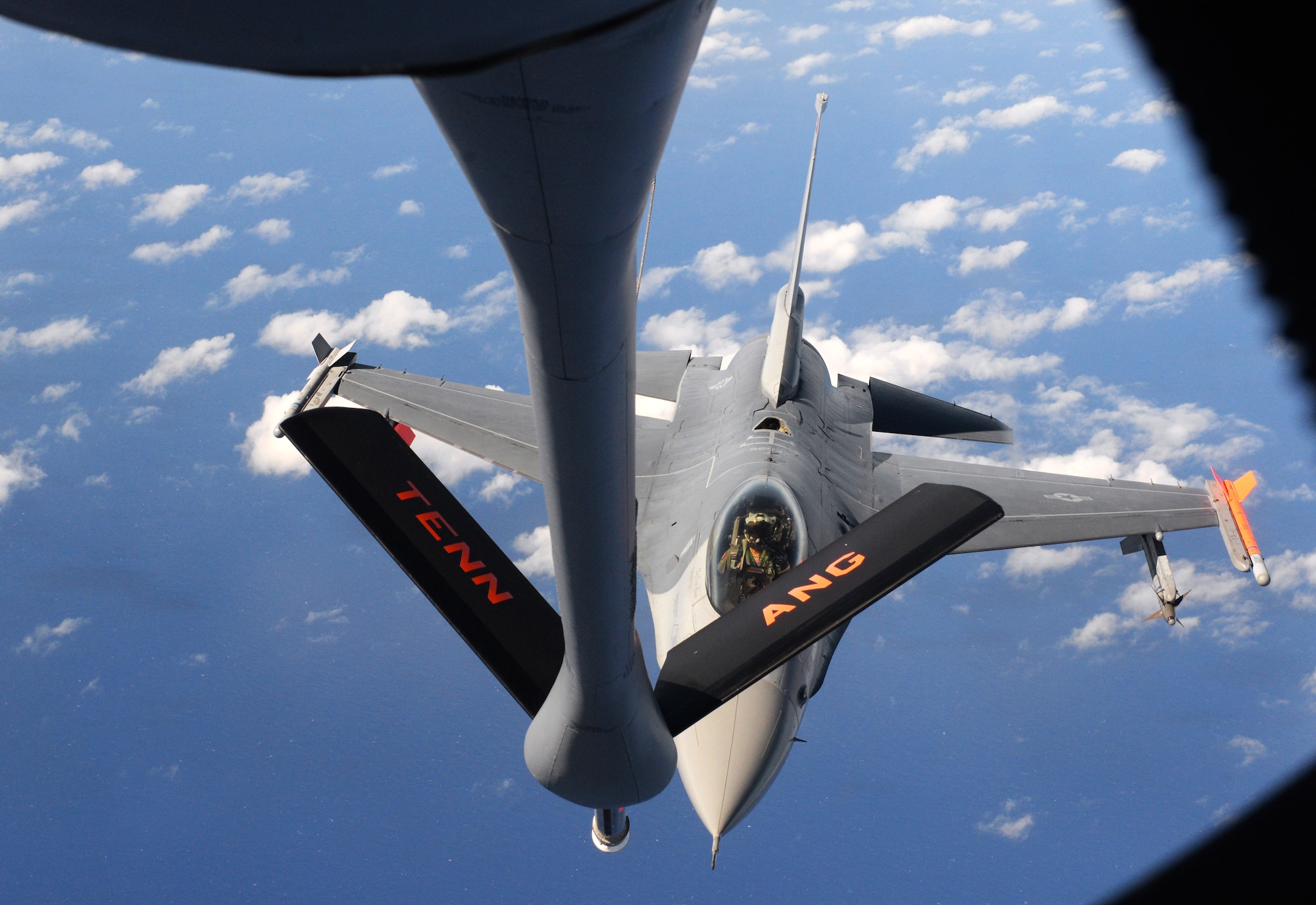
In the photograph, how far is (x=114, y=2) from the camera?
2.03 m

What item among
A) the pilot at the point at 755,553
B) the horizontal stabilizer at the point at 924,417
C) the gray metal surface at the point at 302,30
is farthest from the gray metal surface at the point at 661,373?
the gray metal surface at the point at 302,30

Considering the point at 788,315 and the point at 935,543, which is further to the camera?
the point at 788,315

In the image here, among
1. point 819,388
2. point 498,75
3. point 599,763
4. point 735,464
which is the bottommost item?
point 599,763

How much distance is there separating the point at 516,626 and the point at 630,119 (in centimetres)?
573

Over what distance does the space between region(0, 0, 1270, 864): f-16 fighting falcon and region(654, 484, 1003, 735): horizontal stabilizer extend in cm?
2

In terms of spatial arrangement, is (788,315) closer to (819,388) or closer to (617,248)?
(819,388)

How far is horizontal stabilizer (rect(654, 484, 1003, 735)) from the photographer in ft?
26.2

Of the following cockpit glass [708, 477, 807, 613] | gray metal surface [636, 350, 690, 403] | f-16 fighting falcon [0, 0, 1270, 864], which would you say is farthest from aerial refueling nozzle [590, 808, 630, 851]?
gray metal surface [636, 350, 690, 403]

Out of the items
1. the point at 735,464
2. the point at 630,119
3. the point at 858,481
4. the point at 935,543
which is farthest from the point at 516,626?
the point at 858,481

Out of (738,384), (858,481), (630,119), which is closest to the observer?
(630,119)

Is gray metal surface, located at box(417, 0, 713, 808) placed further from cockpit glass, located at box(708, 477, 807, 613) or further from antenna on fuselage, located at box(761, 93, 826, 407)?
antenna on fuselage, located at box(761, 93, 826, 407)

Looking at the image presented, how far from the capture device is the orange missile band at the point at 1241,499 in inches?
721

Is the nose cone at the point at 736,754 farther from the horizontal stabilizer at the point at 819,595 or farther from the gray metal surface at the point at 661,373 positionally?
the gray metal surface at the point at 661,373

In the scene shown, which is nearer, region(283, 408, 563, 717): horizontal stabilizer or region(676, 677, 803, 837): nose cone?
region(283, 408, 563, 717): horizontal stabilizer
